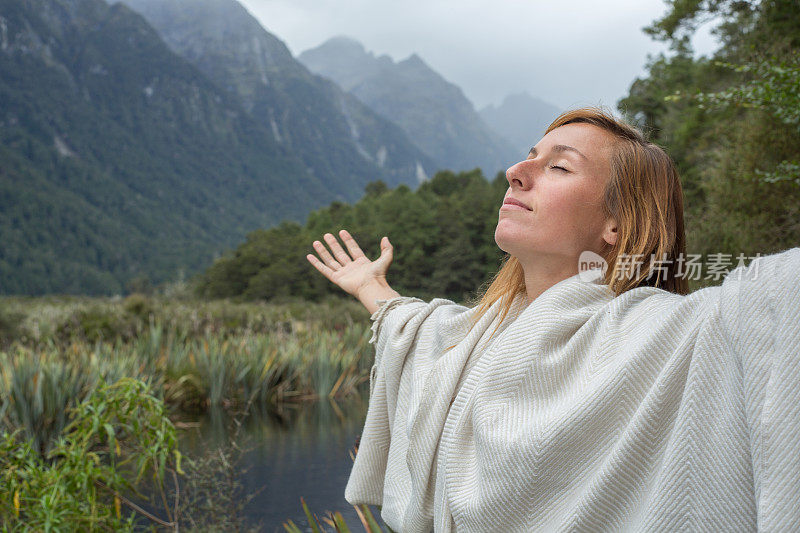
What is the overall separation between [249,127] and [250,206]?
29.9 metres

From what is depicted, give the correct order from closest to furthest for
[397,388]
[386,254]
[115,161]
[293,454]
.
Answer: [397,388]
[386,254]
[293,454]
[115,161]

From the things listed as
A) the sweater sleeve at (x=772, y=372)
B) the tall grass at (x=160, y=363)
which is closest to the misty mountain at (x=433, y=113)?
the tall grass at (x=160, y=363)

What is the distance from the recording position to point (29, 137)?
7144cm

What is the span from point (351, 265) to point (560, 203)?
2.58ft

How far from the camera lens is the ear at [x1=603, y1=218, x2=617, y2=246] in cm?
130

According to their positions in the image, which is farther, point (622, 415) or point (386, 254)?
point (386, 254)

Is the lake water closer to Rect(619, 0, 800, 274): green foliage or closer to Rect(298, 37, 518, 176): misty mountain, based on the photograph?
Rect(619, 0, 800, 274): green foliage

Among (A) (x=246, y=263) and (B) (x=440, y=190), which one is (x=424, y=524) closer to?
(A) (x=246, y=263)

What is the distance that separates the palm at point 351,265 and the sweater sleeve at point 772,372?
110cm

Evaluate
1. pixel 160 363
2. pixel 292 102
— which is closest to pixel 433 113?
pixel 292 102

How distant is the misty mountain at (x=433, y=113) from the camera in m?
152

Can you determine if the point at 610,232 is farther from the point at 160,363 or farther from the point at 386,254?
the point at 160,363

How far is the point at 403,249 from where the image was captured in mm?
27219

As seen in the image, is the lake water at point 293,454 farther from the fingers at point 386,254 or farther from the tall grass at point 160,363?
the fingers at point 386,254
